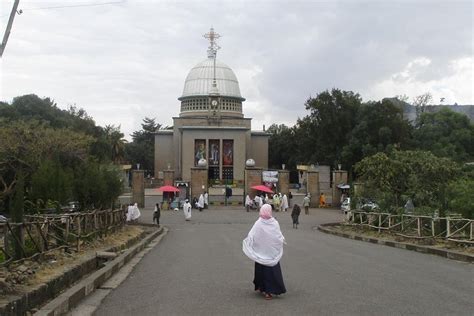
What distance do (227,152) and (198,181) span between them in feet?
89.8

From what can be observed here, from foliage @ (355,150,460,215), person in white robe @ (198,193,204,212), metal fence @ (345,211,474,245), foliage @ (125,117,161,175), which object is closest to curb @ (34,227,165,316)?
metal fence @ (345,211,474,245)

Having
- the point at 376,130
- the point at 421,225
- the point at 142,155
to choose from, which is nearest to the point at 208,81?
the point at 142,155

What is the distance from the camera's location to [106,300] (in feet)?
28.8

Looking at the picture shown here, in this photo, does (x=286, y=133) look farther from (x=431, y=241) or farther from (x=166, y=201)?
(x=431, y=241)

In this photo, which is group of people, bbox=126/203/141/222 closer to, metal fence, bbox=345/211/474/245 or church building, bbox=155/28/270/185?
metal fence, bbox=345/211/474/245

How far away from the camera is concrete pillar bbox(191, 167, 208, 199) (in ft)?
167

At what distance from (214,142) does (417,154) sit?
5116 cm

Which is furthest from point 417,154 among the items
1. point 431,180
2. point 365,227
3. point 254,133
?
point 254,133

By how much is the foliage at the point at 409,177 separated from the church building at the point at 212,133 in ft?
149

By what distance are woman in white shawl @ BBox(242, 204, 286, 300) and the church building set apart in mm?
62701

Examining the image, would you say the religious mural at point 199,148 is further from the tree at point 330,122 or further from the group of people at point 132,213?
the group of people at point 132,213

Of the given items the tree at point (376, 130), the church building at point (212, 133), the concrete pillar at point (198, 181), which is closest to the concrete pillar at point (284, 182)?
the concrete pillar at point (198, 181)

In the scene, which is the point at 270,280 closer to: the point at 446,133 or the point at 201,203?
the point at 201,203

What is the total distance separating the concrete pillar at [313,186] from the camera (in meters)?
51.5
